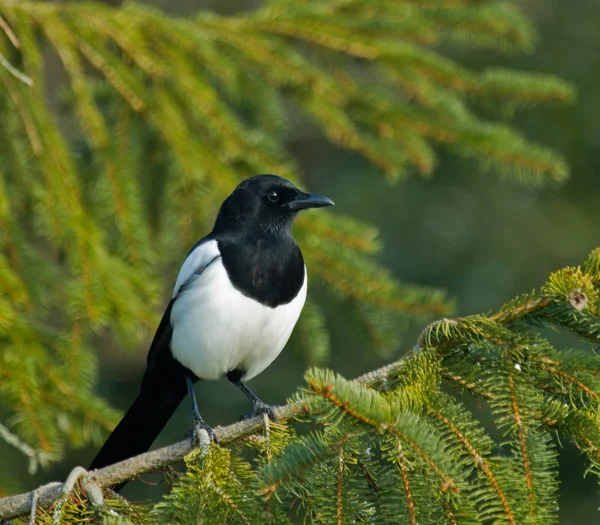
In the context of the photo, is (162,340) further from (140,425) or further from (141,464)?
(141,464)

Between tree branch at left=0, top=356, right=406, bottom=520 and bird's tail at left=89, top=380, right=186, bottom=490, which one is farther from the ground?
tree branch at left=0, top=356, right=406, bottom=520

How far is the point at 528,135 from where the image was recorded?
582 cm

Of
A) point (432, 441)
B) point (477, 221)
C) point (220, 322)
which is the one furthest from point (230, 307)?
point (477, 221)

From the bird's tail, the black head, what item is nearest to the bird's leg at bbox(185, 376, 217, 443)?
the bird's tail

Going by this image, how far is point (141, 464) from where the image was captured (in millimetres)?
1990

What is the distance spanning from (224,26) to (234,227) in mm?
756

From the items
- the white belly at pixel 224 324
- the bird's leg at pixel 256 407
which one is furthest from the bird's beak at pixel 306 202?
the bird's leg at pixel 256 407

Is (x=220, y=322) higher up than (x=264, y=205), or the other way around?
(x=264, y=205)

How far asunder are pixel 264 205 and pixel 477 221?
3.09 metres

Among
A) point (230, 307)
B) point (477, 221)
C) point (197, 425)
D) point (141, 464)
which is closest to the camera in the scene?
point (141, 464)

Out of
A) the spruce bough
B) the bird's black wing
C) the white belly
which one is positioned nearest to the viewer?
the spruce bough

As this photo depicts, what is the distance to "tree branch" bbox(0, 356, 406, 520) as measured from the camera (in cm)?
185

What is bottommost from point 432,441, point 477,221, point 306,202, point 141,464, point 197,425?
point 477,221

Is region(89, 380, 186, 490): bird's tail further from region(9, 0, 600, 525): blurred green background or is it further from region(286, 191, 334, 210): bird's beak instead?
region(9, 0, 600, 525): blurred green background
